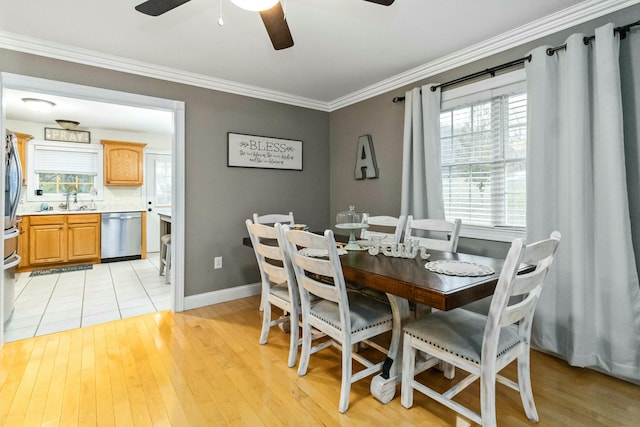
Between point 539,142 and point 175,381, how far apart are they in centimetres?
287

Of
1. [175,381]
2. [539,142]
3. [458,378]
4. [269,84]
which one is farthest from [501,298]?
[269,84]

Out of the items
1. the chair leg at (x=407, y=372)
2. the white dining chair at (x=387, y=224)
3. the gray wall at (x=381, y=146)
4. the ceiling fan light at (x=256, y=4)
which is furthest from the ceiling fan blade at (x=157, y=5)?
the gray wall at (x=381, y=146)

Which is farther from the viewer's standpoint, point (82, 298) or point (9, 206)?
point (82, 298)

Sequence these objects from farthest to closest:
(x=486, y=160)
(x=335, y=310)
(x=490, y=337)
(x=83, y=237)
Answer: (x=83, y=237) → (x=486, y=160) → (x=335, y=310) → (x=490, y=337)

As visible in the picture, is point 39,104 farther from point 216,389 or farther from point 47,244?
point 216,389

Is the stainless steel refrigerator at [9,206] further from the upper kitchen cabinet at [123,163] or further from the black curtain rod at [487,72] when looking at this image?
the black curtain rod at [487,72]

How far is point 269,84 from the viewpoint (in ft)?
11.2

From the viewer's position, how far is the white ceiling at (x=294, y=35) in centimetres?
204

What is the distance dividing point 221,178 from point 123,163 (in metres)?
3.50

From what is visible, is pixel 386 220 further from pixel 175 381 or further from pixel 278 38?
pixel 175 381

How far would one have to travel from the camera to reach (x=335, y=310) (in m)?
1.87

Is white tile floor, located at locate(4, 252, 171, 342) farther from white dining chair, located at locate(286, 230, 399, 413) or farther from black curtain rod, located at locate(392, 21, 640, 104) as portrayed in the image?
black curtain rod, located at locate(392, 21, 640, 104)

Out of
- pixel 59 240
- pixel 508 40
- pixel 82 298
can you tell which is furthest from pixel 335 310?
pixel 59 240

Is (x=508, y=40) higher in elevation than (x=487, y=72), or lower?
higher
